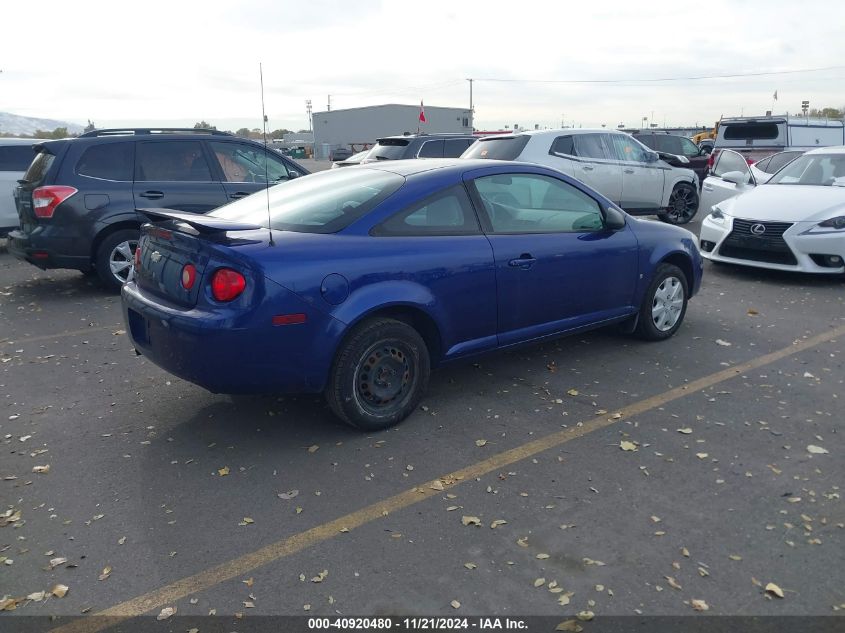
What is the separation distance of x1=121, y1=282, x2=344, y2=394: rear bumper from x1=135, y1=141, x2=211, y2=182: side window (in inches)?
179

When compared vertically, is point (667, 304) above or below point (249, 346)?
below

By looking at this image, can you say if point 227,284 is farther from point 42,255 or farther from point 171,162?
point 171,162

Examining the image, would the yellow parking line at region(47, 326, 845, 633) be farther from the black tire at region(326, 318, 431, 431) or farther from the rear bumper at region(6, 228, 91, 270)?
the rear bumper at region(6, 228, 91, 270)

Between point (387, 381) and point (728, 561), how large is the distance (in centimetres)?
209

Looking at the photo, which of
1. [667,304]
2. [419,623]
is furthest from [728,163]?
[419,623]

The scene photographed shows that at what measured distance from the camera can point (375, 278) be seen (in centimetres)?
401

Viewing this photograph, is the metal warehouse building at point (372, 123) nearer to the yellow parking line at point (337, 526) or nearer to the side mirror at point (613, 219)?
the side mirror at point (613, 219)

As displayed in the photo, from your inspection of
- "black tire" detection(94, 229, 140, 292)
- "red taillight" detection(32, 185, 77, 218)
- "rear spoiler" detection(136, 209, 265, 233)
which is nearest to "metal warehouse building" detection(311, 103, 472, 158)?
"black tire" detection(94, 229, 140, 292)

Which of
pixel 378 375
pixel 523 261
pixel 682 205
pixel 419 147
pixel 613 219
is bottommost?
pixel 378 375

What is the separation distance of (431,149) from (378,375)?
10.2 metres

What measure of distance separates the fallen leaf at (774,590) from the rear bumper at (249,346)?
2371 mm

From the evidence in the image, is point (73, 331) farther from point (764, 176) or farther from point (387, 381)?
point (764, 176)

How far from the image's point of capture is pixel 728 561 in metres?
2.94

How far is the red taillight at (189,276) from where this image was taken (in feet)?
12.5
